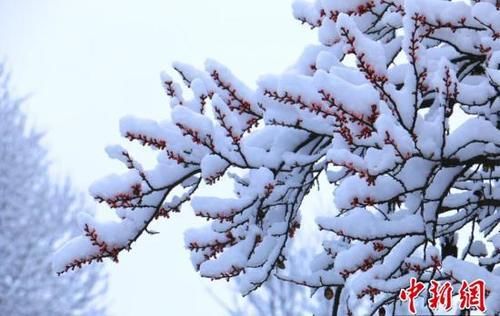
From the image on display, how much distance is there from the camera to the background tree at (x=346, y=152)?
267cm

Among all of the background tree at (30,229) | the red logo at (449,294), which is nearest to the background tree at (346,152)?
the red logo at (449,294)

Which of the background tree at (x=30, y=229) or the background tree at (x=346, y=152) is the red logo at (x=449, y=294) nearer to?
the background tree at (x=346, y=152)

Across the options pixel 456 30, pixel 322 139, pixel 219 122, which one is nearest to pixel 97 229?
pixel 219 122

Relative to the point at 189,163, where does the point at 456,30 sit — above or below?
above

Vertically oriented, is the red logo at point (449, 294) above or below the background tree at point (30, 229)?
below

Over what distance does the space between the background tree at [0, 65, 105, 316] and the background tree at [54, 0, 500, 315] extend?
13.4 m

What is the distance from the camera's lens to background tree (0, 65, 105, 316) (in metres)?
16.4

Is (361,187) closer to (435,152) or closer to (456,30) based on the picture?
(435,152)

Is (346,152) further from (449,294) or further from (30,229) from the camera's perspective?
(30,229)

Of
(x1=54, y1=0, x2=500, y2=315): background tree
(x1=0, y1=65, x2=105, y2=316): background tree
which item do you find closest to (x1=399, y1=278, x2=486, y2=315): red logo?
(x1=54, y1=0, x2=500, y2=315): background tree

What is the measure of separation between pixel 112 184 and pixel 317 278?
3.92 ft

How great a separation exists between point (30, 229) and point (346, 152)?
15.2 meters

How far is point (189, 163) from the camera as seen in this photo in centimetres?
331

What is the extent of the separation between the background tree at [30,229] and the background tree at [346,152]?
13.4 meters
